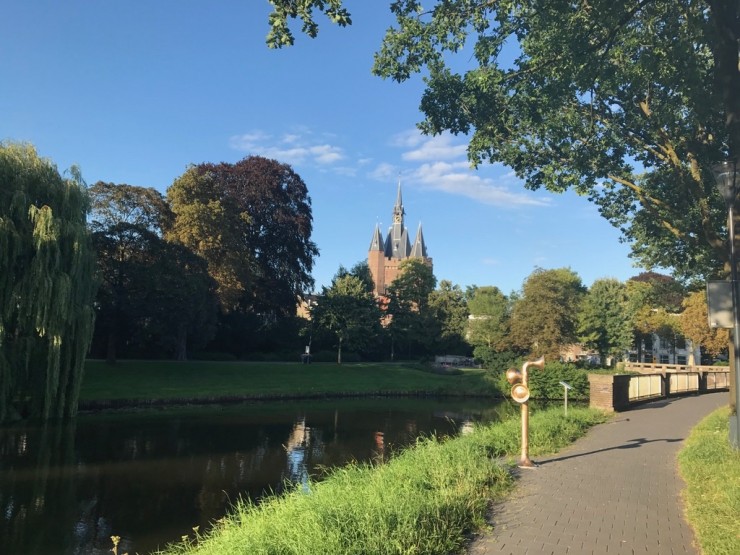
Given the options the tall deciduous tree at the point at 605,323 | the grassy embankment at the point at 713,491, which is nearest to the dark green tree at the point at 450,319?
the tall deciduous tree at the point at 605,323

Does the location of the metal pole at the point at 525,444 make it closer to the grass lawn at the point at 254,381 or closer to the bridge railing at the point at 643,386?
the bridge railing at the point at 643,386

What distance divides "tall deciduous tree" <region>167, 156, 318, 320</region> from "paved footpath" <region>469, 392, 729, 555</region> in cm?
2981

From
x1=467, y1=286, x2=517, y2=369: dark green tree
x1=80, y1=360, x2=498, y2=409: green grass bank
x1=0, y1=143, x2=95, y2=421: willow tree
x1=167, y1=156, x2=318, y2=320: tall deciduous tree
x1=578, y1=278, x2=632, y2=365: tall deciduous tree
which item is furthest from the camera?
x1=578, y1=278, x2=632, y2=365: tall deciduous tree

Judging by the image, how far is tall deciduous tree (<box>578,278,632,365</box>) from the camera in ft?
159

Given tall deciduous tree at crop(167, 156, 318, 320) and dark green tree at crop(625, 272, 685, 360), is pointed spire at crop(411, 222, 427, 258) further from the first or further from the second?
tall deciduous tree at crop(167, 156, 318, 320)

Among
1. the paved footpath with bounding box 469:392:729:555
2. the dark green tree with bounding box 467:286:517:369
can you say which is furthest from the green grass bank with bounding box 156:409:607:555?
the dark green tree with bounding box 467:286:517:369

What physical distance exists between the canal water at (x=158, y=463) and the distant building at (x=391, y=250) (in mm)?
89488

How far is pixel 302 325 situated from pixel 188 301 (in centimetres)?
1818

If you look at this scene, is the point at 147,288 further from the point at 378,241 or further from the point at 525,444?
the point at 378,241

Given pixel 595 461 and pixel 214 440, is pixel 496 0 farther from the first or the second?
pixel 214 440

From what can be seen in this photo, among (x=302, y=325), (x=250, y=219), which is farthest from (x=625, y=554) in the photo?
(x=302, y=325)

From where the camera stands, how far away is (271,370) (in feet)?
122

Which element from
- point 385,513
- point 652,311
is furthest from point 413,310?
point 385,513

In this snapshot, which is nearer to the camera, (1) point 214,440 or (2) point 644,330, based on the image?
(1) point 214,440
